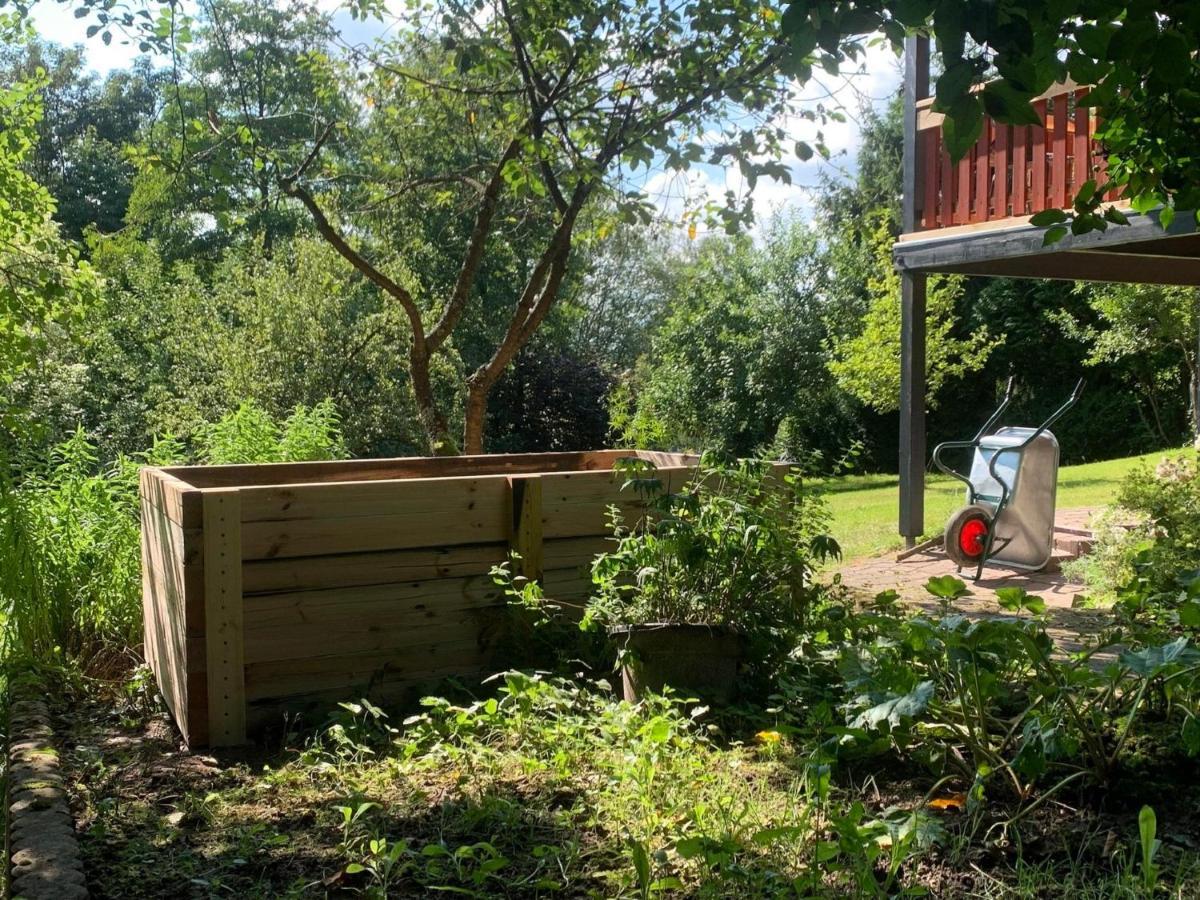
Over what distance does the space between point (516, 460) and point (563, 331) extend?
1866 cm

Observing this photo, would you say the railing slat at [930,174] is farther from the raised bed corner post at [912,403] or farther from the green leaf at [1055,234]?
the green leaf at [1055,234]

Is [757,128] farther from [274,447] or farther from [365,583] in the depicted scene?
[365,583]

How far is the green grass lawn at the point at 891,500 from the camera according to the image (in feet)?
33.4

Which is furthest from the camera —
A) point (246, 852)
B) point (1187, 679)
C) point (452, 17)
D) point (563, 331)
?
point (563, 331)

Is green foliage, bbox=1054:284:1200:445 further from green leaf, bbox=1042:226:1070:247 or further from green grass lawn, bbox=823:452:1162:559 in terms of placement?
green leaf, bbox=1042:226:1070:247

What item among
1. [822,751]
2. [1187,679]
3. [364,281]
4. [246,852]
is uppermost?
[364,281]

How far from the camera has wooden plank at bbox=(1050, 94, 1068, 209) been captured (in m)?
7.41

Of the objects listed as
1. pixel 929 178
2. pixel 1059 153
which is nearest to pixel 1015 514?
pixel 1059 153

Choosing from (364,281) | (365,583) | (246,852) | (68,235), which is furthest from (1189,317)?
(68,235)

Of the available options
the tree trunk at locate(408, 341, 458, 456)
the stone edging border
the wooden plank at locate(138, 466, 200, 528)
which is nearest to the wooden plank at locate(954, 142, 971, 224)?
the tree trunk at locate(408, 341, 458, 456)

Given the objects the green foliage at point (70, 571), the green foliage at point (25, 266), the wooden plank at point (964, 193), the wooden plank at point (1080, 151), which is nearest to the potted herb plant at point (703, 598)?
the green foliage at point (70, 571)

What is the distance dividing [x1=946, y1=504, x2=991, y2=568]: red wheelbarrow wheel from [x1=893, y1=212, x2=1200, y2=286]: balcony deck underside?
1857 mm

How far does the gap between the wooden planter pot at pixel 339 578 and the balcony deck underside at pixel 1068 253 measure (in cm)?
385

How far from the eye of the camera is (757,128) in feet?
21.5
